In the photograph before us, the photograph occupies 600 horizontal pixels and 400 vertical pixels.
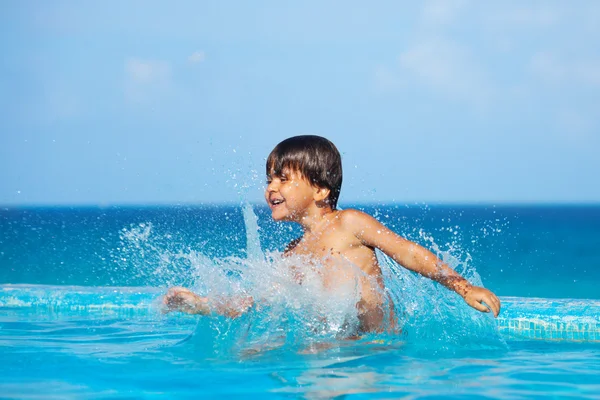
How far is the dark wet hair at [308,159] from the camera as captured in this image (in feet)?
13.1

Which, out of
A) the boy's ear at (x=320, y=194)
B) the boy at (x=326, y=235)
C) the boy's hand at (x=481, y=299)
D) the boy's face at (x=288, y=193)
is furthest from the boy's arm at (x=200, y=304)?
the boy's hand at (x=481, y=299)

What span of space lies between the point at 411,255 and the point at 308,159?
2.22 feet

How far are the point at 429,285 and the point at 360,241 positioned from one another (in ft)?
2.17

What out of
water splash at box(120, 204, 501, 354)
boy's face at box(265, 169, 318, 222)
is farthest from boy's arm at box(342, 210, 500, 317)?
boy's face at box(265, 169, 318, 222)

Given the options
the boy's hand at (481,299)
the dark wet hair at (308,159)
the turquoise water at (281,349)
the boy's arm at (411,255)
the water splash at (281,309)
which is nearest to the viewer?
the turquoise water at (281,349)

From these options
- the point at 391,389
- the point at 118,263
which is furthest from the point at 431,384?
the point at 118,263

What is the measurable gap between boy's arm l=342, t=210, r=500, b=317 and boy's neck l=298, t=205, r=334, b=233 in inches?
6.1

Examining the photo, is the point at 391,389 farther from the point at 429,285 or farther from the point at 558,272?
the point at 558,272

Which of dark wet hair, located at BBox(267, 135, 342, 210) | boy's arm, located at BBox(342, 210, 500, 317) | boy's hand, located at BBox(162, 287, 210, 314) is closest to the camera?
boy's arm, located at BBox(342, 210, 500, 317)

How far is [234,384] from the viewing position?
3.26 metres

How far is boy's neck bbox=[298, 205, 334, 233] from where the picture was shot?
13.4 feet

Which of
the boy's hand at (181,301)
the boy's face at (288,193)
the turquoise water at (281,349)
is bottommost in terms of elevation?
the turquoise water at (281,349)

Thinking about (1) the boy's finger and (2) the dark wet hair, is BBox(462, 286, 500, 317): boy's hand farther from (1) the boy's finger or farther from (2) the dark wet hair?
(2) the dark wet hair

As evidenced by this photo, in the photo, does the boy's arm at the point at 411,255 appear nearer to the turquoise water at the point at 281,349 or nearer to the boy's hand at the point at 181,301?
the turquoise water at the point at 281,349
